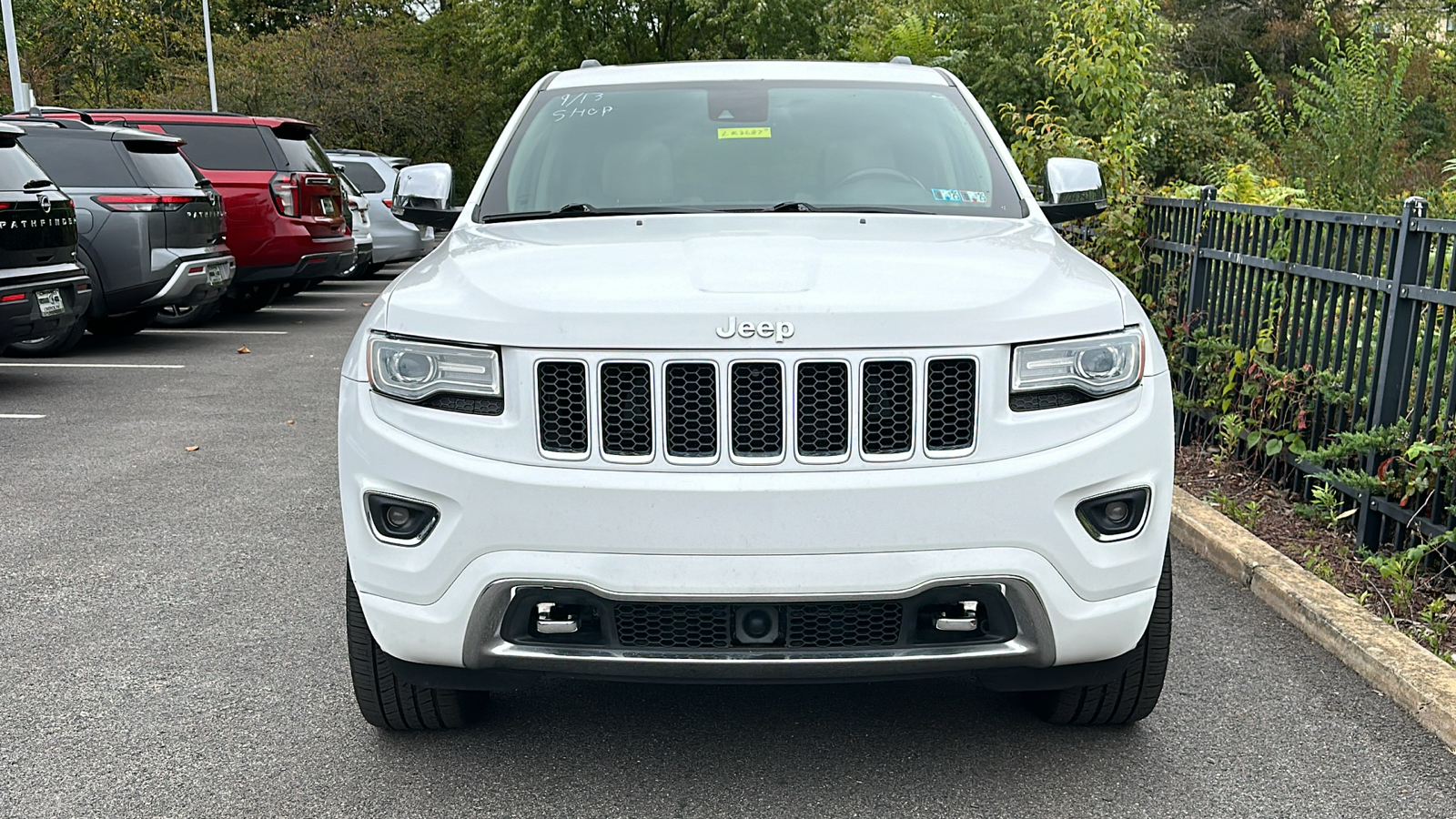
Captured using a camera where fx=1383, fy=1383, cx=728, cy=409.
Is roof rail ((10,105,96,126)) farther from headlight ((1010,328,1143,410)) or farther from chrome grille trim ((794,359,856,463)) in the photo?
headlight ((1010,328,1143,410))

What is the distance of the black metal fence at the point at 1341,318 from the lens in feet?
15.0

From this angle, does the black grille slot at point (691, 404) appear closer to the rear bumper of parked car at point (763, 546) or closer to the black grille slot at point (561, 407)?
the rear bumper of parked car at point (763, 546)

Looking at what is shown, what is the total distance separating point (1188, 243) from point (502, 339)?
15.8 ft

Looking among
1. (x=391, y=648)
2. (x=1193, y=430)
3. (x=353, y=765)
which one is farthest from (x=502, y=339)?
(x=1193, y=430)

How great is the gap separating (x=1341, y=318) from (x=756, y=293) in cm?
321

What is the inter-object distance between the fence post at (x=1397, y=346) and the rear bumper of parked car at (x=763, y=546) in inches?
90.8

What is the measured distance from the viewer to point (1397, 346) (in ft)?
15.6

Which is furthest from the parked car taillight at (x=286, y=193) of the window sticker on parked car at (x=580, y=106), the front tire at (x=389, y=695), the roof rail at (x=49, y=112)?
the front tire at (x=389, y=695)

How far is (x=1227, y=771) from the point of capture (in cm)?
334

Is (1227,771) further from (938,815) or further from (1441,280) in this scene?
(1441,280)

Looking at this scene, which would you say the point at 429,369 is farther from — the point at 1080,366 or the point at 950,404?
the point at 1080,366

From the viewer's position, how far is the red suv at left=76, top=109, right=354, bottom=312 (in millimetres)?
13133

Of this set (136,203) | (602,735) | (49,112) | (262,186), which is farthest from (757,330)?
(49,112)

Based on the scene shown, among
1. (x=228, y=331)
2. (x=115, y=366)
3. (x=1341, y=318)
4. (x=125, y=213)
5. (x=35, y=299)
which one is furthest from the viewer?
(x=228, y=331)
